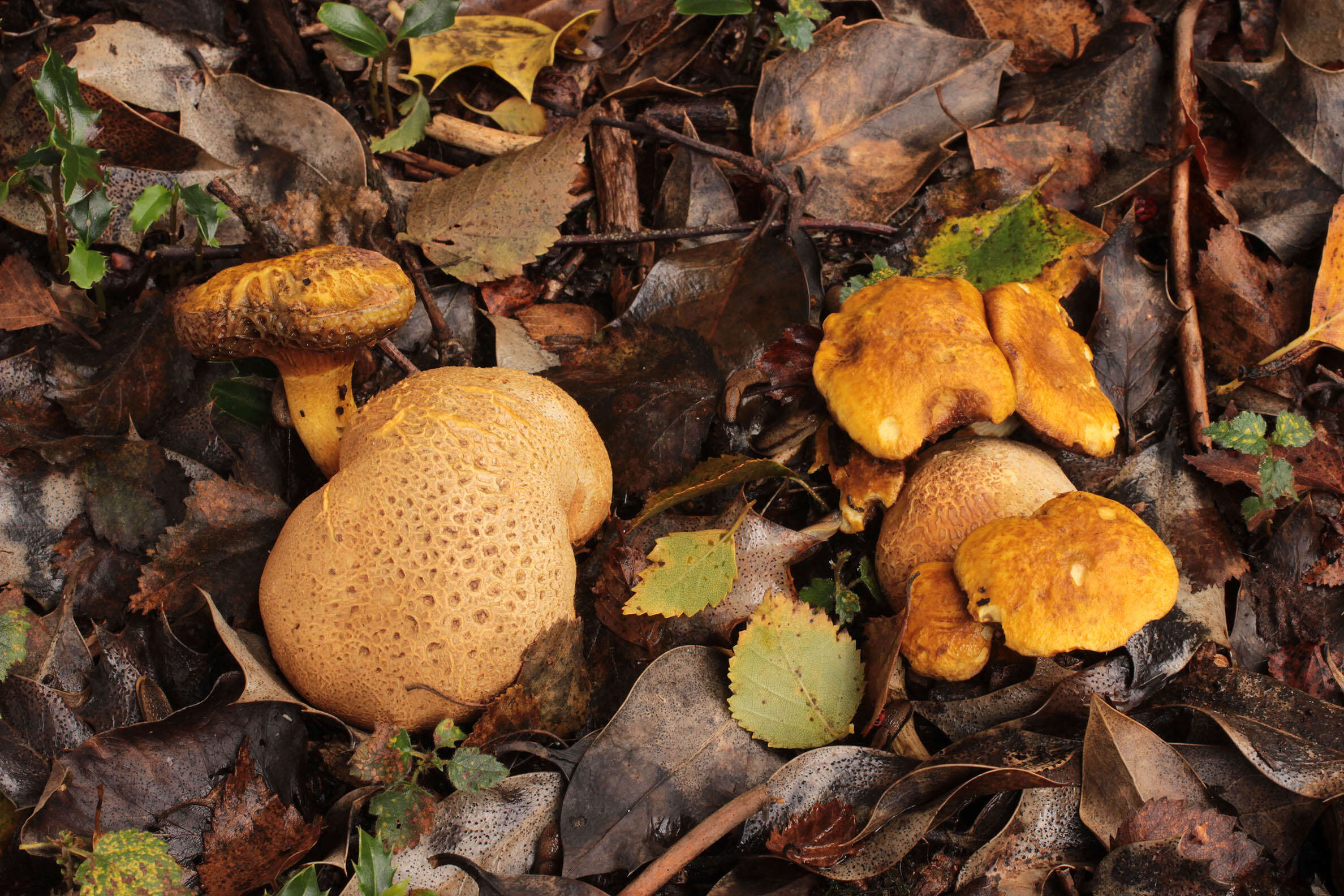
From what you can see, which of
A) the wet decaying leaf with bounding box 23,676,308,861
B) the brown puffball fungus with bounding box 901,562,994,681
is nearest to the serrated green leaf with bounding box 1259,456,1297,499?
the brown puffball fungus with bounding box 901,562,994,681

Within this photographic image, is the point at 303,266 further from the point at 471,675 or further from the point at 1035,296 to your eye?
the point at 1035,296

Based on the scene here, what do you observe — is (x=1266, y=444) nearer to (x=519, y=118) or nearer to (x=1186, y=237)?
(x=1186, y=237)

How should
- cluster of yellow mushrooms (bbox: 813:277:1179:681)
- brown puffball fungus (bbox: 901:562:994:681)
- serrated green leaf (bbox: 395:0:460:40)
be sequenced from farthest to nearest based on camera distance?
serrated green leaf (bbox: 395:0:460:40) < brown puffball fungus (bbox: 901:562:994:681) < cluster of yellow mushrooms (bbox: 813:277:1179:681)

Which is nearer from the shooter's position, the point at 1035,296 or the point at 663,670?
the point at 663,670

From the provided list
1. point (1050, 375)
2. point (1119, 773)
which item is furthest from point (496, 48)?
point (1119, 773)

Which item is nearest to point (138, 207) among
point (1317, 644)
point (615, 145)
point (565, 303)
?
point (565, 303)

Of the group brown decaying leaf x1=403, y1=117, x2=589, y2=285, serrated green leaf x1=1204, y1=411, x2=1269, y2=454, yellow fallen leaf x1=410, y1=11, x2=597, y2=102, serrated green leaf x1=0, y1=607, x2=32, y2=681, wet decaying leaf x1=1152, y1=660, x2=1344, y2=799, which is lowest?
wet decaying leaf x1=1152, y1=660, x2=1344, y2=799

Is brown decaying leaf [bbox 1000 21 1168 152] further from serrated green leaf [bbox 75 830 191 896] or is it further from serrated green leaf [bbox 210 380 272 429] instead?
serrated green leaf [bbox 75 830 191 896]
